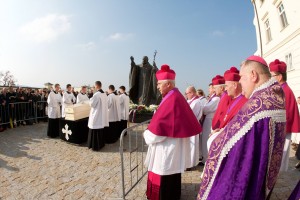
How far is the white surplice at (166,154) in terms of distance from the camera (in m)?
3.73

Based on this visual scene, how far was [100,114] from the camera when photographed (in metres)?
8.47

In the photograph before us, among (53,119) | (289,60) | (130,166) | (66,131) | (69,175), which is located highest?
(289,60)

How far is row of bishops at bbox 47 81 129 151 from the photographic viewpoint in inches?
332

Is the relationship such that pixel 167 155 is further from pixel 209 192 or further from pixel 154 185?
pixel 209 192

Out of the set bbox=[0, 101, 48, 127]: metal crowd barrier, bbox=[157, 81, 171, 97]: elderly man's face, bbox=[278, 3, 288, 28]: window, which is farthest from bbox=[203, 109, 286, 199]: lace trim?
bbox=[278, 3, 288, 28]: window

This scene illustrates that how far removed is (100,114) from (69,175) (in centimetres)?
292

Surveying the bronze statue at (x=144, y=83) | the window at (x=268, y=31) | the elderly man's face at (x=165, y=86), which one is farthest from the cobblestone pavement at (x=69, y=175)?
the window at (x=268, y=31)

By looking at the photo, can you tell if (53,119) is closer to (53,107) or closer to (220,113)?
(53,107)

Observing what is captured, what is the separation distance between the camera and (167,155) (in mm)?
3738

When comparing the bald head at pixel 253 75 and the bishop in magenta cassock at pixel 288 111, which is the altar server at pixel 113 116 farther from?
the bald head at pixel 253 75

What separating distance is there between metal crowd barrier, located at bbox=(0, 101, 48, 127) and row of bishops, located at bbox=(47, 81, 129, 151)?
313cm

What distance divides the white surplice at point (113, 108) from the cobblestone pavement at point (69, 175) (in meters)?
1.55

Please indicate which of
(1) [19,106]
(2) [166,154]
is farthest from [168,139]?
(1) [19,106]

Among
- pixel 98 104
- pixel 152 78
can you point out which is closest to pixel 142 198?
pixel 98 104
